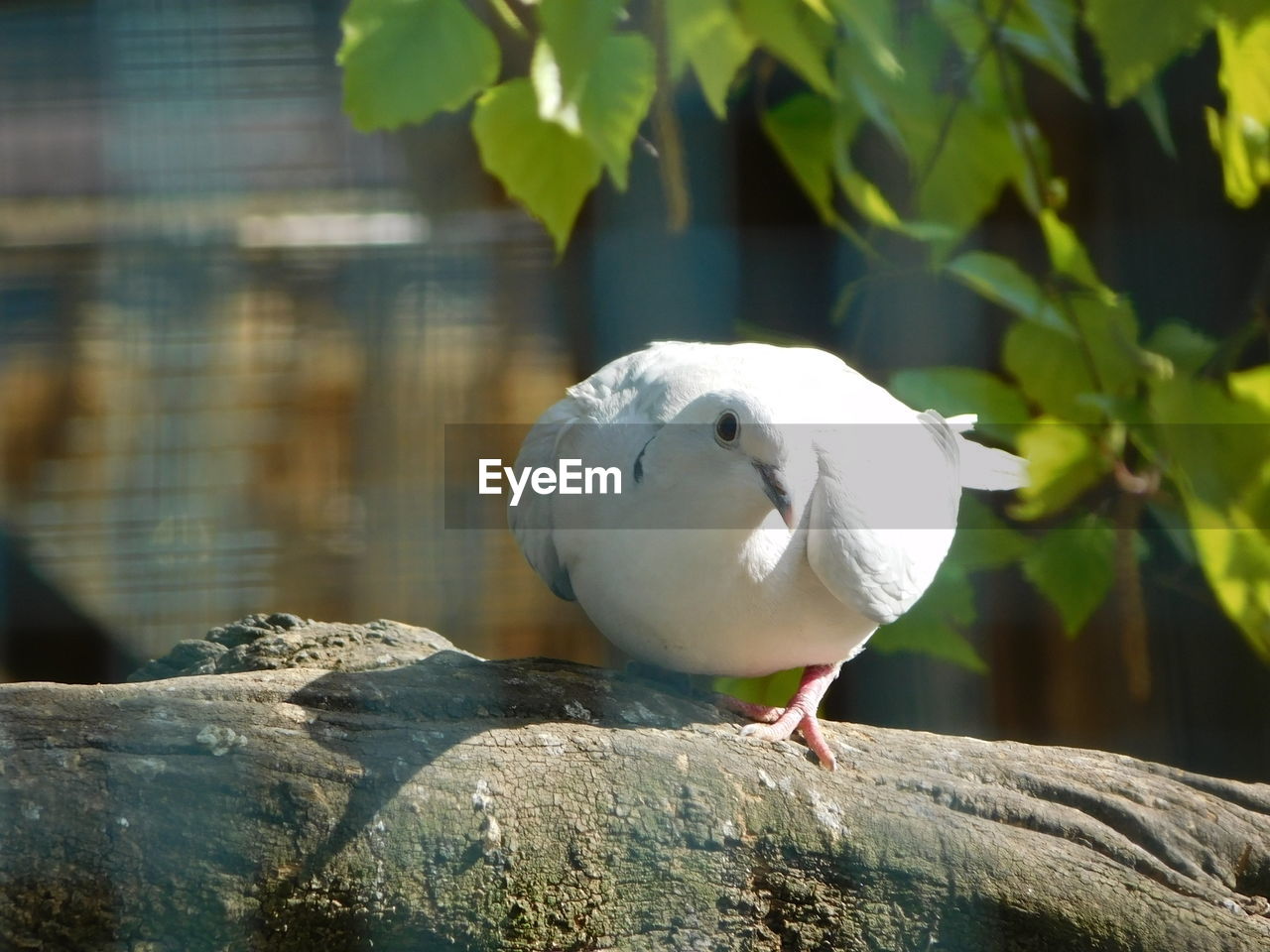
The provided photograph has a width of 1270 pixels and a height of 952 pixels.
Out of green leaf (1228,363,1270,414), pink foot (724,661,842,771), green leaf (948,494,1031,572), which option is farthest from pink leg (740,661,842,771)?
green leaf (1228,363,1270,414)

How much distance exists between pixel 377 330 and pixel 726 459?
859mm

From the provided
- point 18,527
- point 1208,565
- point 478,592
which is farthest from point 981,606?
point 18,527

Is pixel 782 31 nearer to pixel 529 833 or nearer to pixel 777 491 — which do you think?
pixel 777 491

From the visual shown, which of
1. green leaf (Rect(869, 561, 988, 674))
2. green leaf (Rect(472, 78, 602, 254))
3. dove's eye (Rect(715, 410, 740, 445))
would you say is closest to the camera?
green leaf (Rect(472, 78, 602, 254))

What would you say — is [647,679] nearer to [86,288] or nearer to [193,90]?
[193,90]

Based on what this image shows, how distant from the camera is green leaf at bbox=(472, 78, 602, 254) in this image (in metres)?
0.86

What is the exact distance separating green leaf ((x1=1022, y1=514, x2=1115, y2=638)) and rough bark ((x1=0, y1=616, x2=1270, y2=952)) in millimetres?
253

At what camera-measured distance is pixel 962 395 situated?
122 cm

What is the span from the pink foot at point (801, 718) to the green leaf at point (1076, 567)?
267 mm

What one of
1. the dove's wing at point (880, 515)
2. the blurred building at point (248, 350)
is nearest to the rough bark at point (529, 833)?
the dove's wing at point (880, 515)

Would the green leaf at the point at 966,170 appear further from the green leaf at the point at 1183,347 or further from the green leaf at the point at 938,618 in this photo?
the green leaf at the point at 938,618

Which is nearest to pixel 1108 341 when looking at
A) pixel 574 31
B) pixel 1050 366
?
pixel 1050 366

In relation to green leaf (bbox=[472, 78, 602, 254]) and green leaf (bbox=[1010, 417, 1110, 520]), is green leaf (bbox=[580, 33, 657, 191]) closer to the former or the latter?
green leaf (bbox=[472, 78, 602, 254])

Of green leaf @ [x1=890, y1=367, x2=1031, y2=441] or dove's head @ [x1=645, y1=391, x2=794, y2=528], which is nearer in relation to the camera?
dove's head @ [x1=645, y1=391, x2=794, y2=528]
